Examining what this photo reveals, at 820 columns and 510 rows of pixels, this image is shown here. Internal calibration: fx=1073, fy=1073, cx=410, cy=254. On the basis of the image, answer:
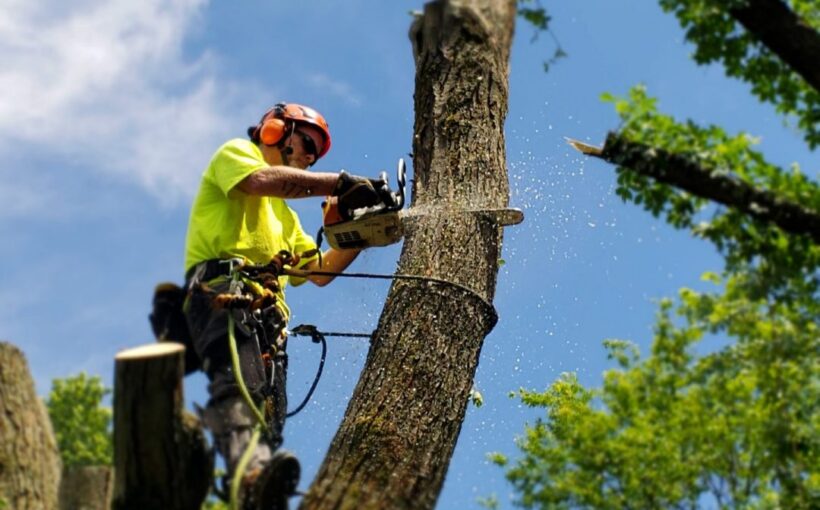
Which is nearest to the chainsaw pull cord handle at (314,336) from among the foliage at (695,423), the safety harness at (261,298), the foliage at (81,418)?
the safety harness at (261,298)

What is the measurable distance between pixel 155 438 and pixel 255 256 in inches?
60.1

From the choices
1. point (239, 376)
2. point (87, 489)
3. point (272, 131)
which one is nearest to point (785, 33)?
point (239, 376)

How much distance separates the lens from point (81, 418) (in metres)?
12.4

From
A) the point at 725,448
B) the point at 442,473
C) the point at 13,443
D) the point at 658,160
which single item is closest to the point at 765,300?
the point at 658,160

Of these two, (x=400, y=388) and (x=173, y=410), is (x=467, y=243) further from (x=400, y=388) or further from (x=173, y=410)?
(x=173, y=410)

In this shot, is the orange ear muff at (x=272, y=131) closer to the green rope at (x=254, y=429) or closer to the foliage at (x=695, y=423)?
the green rope at (x=254, y=429)

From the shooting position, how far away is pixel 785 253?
3305 millimetres

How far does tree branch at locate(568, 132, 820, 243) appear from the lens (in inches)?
125

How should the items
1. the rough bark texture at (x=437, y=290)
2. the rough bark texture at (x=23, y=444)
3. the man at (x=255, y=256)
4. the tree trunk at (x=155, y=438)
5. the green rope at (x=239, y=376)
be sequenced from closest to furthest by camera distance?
the tree trunk at (x=155, y=438), the rough bark texture at (x=23, y=444), the man at (x=255, y=256), the green rope at (x=239, y=376), the rough bark texture at (x=437, y=290)

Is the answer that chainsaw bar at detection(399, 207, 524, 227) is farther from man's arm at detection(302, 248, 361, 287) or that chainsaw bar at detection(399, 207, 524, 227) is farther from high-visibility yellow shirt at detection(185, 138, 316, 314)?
high-visibility yellow shirt at detection(185, 138, 316, 314)

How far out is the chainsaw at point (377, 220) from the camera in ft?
15.8

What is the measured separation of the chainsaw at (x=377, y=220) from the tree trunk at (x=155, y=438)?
195 centimetres

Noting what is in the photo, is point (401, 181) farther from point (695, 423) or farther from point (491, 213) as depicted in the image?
point (695, 423)

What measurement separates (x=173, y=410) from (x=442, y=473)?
1415 mm
